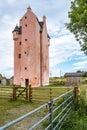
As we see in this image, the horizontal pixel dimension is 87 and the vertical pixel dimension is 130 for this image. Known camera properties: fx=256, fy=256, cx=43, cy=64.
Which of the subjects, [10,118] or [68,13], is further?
[68,13]

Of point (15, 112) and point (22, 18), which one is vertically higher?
point (22, 18)

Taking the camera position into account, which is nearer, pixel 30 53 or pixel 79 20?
pixel 79 20

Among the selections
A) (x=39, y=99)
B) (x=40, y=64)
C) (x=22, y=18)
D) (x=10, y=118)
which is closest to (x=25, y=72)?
(x=40, y=64)

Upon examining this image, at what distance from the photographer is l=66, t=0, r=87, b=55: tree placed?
99.6 feet

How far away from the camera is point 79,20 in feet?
102

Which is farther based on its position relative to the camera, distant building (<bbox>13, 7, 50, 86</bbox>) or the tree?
distant building (<bbox>13, 7, 50, 86</bbox>)

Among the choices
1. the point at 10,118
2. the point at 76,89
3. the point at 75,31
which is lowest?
the point at 10,118

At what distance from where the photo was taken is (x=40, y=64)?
198 feet

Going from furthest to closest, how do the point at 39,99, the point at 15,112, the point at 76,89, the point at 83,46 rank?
the point at 83,46 → the point at 39,99 → the point at 76,89 → the point at 15,112

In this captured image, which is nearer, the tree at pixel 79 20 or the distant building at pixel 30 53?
the tree at pixel 79 20

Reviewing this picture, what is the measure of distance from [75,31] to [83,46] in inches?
111

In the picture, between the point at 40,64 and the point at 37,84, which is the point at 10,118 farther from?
the point at 40,64

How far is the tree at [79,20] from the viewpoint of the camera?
3036cm

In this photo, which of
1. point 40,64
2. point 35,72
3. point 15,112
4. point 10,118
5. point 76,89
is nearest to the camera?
point 10,118
